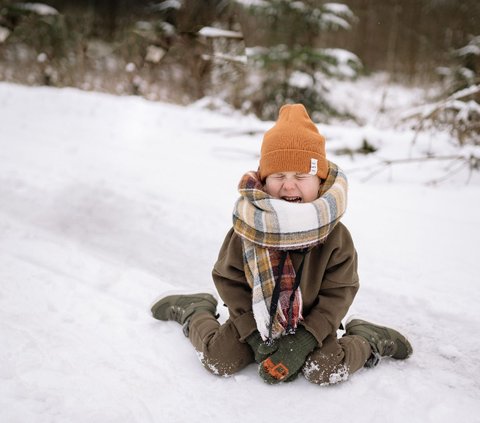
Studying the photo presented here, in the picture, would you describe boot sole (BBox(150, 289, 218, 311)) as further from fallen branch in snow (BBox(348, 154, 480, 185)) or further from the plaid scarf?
fallen branch in snow (BBox(348, 154, 480, 185))

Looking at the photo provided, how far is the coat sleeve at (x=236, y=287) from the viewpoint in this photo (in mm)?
1525

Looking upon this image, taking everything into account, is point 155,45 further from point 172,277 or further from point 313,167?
point 313,167

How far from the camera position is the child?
139 cm

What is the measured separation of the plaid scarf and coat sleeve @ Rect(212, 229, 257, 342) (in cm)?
4

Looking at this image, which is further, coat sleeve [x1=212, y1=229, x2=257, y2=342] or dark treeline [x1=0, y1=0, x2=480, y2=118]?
dark treeline [x1=0, y1=0, x2=480, y2=118]

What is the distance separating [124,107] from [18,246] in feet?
13.2

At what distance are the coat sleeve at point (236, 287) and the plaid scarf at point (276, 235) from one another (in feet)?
0.14

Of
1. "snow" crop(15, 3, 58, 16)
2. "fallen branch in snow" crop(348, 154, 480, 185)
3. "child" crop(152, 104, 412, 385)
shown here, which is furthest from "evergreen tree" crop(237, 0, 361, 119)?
"snow" crop(15, 3, 58, 16)

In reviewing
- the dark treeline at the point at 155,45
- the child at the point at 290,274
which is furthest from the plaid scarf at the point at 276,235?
the dark treeline at the point at 155,45

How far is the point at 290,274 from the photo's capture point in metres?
1.47

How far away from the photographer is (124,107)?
6.09 m

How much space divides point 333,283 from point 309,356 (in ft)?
0.93

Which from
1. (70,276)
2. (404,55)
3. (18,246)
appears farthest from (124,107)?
(404,55)

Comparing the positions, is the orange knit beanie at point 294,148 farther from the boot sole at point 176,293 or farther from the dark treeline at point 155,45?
the dark treeline at point 155,45
